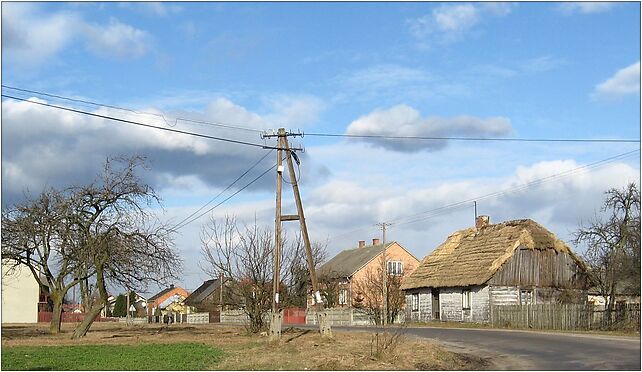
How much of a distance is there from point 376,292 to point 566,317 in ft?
58.3

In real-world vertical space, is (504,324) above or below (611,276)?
below

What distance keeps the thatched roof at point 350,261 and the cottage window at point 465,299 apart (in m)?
22.8

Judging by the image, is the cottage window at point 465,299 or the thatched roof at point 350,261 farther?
the thatched roof at point 350,261

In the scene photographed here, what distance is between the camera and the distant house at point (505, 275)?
48.3 metres

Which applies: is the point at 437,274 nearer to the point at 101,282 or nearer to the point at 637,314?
the point at 637,314

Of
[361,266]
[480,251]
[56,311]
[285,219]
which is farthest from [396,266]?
[285,219]

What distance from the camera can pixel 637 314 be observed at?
1463 inches

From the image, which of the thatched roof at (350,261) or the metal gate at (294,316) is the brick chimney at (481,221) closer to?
the thatched roof at (350,261)

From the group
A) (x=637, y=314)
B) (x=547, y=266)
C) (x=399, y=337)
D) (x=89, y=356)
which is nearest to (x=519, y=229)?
(x=547, y=266)

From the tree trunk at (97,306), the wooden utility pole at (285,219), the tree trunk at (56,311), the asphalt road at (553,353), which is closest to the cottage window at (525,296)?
the asphalt road at (553,353)

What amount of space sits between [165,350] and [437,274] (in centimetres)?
3426

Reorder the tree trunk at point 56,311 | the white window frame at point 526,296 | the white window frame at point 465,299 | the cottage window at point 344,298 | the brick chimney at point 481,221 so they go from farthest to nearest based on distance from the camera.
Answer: the cottage window at point 344,298 < the brick chimney at point 481,221 < the white window frame at point 465,299 < the white window frame at point 526,296 < the tree trunk at point 56,311

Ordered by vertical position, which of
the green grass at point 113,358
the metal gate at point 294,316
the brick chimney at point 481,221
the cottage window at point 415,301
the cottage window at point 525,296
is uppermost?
the brick chimney at point 481,221

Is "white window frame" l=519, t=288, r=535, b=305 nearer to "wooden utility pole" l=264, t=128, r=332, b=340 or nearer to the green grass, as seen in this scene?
"wooden utility pole" l=264, t=128, r=332, b=340
